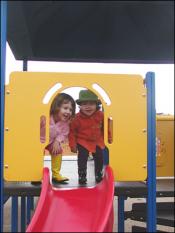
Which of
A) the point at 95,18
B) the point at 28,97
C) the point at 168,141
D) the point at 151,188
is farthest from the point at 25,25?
the point at 151,188

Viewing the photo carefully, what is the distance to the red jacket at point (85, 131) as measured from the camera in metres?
2.57

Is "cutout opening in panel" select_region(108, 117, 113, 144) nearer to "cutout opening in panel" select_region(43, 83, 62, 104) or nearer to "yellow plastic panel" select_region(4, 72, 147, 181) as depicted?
"yellow plastic panel" select_region(4, 72, 147, 181)

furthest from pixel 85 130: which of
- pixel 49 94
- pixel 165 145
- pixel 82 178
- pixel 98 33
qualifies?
pixel 98 33

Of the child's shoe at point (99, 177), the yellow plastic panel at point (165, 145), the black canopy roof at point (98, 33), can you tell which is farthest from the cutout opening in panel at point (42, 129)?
the yellow plastic panel at point (165, 145)

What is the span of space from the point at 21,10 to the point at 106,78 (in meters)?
1.26

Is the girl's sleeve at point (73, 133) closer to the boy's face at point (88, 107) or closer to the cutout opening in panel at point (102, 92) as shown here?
the boy's face at point (88, 107)

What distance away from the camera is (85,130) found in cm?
258

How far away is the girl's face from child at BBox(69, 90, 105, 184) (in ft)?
0.20

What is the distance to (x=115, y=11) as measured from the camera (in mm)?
4051

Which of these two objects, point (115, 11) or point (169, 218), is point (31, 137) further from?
point (115, 11)

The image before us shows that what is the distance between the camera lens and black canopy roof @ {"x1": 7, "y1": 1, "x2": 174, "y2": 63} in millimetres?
3883

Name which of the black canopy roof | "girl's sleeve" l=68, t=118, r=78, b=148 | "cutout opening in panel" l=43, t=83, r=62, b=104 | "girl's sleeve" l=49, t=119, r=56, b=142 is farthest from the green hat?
the black canopy roof

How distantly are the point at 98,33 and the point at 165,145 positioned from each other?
1.41 metres

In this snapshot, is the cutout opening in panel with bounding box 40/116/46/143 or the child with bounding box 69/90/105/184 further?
the child with bounding box 69/90/105/184
